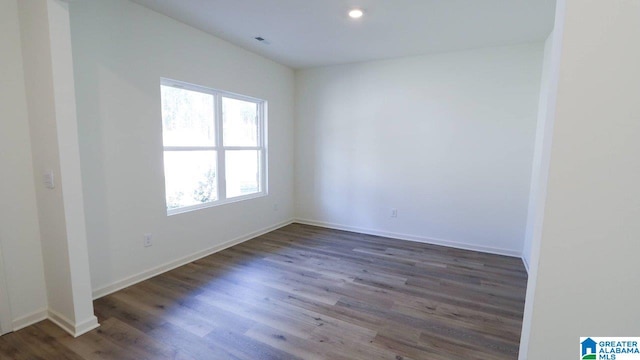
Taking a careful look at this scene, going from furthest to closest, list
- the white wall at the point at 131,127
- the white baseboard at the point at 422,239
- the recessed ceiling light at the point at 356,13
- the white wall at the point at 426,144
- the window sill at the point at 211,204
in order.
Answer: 1. the white baseboard at the point at 422,239
2. the white wall at the point at 426,144
3. the window sill at the point at 211,204
4. the recessed ceiling light at the point at 356,13
5. the white wall at the point at 131,127

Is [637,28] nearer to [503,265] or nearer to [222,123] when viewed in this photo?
[503,265]

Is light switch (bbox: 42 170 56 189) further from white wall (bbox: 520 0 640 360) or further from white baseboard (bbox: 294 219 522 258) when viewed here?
white baseboard (bbox: 294 219 522 258)

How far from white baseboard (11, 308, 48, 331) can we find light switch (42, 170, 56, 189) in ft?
3.30

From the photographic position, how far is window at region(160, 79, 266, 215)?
10.1 feet

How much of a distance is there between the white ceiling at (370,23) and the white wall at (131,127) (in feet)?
0.92

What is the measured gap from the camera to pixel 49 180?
1.94 metres

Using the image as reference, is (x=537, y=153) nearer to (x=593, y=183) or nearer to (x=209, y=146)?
(x=593, y=183)

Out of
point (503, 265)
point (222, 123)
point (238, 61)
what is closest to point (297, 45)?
point (238, 61)

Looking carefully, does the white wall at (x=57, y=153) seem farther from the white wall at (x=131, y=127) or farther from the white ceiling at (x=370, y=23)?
the white ceiling at (x=370, y=23)

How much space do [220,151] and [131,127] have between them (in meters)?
1.15

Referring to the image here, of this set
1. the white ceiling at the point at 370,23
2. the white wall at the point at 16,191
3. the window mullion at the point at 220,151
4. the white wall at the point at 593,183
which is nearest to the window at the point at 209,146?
the window mullion at the point at 220,151

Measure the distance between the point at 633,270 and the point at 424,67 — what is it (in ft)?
11.8

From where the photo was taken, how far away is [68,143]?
189cm

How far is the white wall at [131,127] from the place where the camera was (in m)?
2.33
